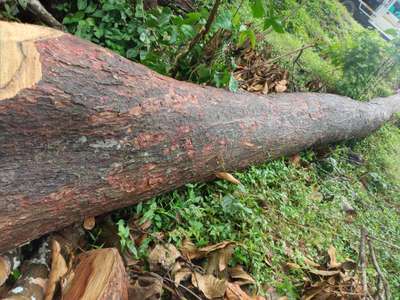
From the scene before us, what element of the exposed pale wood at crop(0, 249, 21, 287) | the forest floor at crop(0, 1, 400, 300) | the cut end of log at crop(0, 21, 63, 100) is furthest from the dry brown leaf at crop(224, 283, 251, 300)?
the cut end of log at crop(0, 21, 63, 100)

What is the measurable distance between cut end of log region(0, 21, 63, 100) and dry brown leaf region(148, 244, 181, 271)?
980 mm

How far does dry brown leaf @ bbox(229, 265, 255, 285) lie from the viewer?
2.07m

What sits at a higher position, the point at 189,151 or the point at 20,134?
the point at 20,134

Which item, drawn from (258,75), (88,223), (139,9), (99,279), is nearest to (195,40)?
(139,9)

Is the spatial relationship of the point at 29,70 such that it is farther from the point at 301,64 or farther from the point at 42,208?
the point at 301,64

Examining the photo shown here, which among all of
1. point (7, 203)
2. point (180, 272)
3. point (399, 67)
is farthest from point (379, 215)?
point (7, 203)

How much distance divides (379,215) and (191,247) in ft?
8.13

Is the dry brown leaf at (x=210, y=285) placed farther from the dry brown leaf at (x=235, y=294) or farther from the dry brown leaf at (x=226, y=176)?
the dry brown leaf at (x=226, y=176)

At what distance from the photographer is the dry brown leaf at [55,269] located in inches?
60.3

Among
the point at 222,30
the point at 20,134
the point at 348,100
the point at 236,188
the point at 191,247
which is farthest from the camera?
the point at 348,100

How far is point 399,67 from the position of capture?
19.1ft

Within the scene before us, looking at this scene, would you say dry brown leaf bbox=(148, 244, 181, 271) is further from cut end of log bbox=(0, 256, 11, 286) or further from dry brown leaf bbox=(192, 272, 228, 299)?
cut end of log bbox=(0, 256, 11, 286)

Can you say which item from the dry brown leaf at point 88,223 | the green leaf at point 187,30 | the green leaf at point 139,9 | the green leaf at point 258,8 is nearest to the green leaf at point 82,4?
the green leaf at point 139,9

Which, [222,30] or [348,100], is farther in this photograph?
[348,100]
